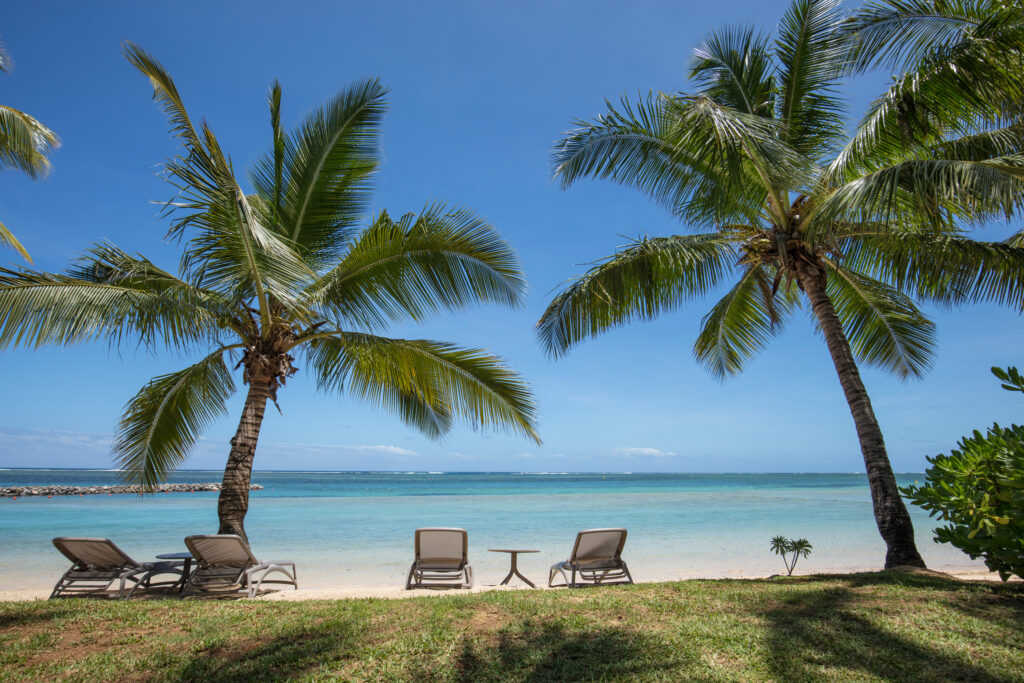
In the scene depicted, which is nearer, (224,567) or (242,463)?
(224,567)

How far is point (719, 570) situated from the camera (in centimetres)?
991

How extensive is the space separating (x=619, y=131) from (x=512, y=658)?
633cm

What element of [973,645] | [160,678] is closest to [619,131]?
[973,645]

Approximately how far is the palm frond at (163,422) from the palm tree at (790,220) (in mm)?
4804

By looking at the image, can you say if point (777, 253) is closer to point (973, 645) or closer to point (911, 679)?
point (973, 645)

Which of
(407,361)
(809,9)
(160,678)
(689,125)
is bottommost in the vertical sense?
(160,678)

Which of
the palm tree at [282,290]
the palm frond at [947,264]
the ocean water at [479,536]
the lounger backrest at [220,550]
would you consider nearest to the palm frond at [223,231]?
the palm tree at [282,290]

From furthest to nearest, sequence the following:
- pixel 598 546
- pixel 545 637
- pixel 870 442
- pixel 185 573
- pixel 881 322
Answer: pixel 881 322 → pixel 598 546 → pixel 870 442 → pixel 185 573 → pixel 545 637

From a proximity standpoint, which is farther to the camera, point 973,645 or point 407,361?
point 407,361

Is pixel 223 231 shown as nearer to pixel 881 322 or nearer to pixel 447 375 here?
pixel 447 375

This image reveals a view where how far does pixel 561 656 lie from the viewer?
11.3 ft

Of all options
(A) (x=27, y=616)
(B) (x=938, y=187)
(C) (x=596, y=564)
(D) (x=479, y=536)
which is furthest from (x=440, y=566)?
(D) (x=479, y=536)

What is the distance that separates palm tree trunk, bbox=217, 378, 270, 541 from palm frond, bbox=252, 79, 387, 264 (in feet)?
7.05

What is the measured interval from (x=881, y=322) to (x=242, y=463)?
31.4ft
